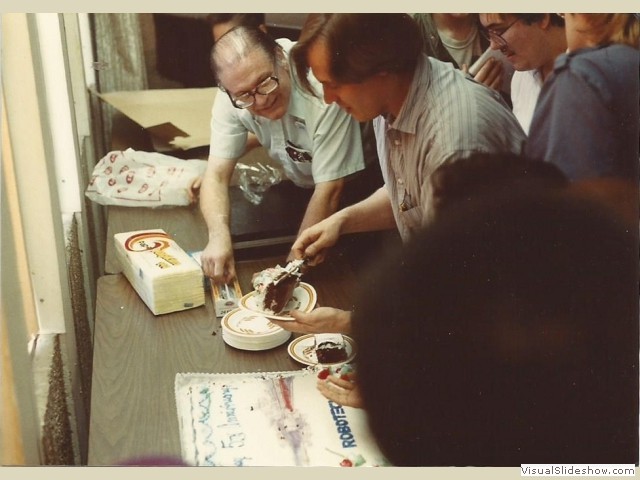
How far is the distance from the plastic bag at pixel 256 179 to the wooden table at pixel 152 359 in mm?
160

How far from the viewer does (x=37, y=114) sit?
193 centimetres

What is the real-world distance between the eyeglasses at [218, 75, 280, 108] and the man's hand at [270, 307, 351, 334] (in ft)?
1.58

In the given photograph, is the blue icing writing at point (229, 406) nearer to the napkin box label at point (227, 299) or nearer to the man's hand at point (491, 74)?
the napkin box label at point (227, 299)

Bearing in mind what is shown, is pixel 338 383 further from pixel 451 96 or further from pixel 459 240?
pixel 451 96

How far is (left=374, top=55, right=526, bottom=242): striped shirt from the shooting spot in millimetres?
1807

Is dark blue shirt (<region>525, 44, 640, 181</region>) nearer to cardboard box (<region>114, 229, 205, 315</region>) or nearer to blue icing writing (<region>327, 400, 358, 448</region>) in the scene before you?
blue icing writing (<region>327, 400, 358, 448</region>)

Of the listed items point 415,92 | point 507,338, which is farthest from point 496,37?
point 507,338

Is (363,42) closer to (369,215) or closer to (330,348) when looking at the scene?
(369,215)

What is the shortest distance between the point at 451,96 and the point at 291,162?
1.32 feet

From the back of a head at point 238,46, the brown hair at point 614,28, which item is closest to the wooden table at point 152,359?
the back of a head at point 238,46

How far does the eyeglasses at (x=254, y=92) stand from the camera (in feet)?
6.17

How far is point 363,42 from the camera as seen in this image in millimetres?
1800

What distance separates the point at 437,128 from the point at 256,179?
17.4 inches

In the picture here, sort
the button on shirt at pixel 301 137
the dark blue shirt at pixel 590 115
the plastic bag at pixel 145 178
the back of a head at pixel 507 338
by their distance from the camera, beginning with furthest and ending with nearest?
the plastic bag at pixel 145 178 → the button on shirt at pixel 301 137 → the dark blue shirt at pixel 590 115 → the back of a head at pixel 507 338
